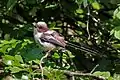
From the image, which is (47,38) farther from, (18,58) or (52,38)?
(18,58)

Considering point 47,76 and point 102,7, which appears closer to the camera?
point 47,76

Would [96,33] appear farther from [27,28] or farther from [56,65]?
[56,65]

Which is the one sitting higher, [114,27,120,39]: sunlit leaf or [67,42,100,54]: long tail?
[114,27,120,39]: sunlit leaf

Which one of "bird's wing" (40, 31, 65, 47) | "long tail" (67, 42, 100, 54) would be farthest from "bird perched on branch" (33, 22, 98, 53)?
"long tail" (67, 42, 100, 54)

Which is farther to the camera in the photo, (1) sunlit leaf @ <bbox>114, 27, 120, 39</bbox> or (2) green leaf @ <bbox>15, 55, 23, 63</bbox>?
(1) sunlit leaf @ <bbox>114, 27, 120, 39</bbox>

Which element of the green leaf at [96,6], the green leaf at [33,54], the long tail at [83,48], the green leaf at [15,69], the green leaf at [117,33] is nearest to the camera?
the green leaf at [15,69]

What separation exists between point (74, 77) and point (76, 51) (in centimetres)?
96

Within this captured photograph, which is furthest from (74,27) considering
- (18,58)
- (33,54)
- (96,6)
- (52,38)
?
(18,58)

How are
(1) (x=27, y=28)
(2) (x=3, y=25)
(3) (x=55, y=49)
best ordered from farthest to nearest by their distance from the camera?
(2) (x=3, y=25), (1) (x=27, y=28), (3) (x=55, y=49)

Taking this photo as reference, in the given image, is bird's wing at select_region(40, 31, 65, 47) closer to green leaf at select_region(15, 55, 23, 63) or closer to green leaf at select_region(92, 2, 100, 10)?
green leaf at select_region(15, 55, 23, 63)

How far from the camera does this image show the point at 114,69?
2.83m

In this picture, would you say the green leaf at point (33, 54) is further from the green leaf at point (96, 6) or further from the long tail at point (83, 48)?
the green leaf at point (96, 6)

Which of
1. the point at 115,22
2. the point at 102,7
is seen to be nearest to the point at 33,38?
the point at 115,22

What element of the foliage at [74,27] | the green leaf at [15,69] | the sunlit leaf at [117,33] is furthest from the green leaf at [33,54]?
the sunlit leaf at [117,33]
